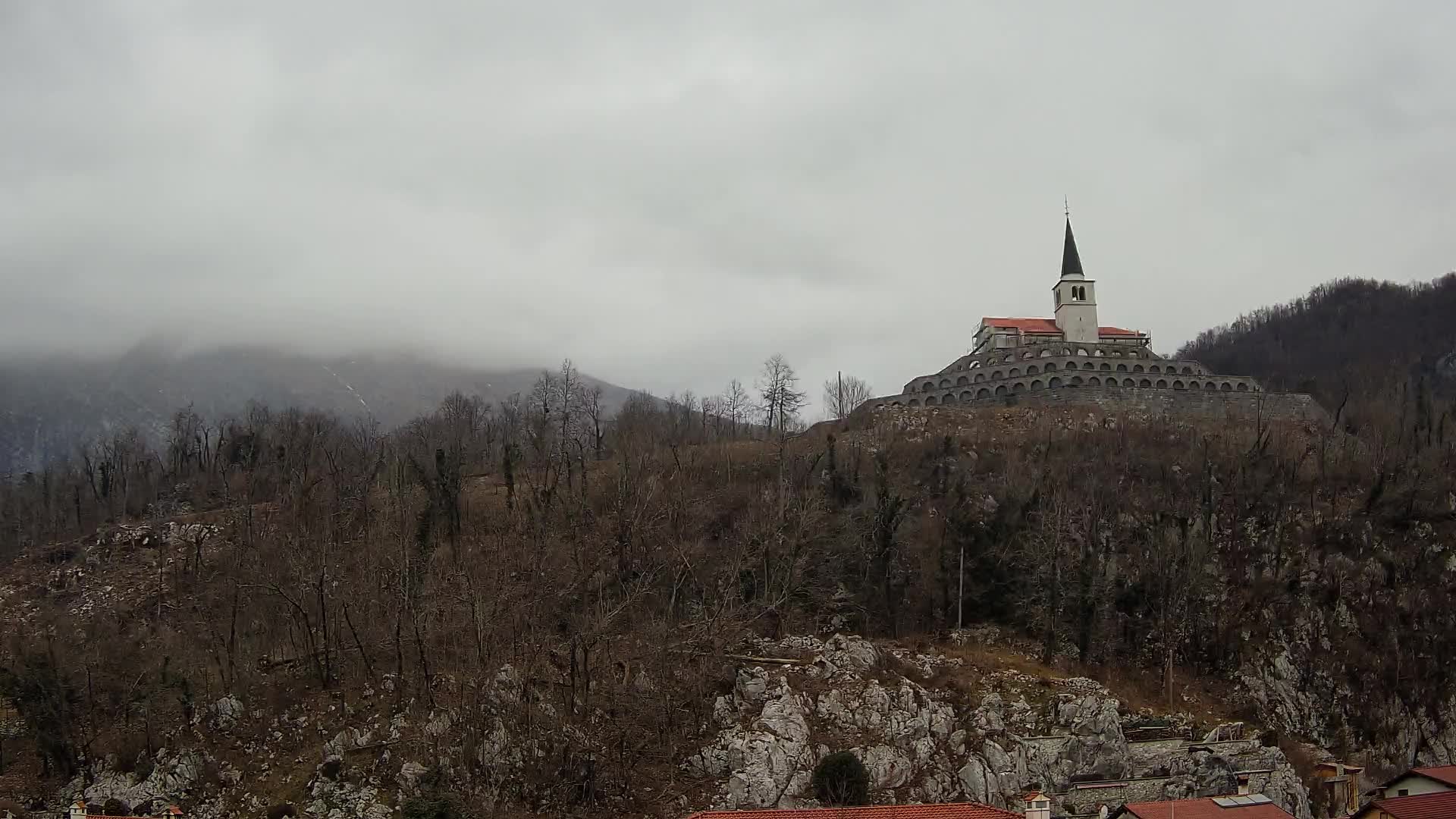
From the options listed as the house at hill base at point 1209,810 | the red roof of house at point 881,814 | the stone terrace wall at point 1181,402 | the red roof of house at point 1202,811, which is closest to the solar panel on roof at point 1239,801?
the house at hill base at point 1209,810

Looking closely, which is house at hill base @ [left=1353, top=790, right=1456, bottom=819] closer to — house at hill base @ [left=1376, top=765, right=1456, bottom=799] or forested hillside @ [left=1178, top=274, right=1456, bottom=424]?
house at hill base @ [left=1376, top=765, right=1456, bottom=799]

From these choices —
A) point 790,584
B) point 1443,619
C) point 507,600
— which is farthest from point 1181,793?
point 507,600

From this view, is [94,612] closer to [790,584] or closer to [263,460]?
[263,460]

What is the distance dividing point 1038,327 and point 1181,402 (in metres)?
16.3

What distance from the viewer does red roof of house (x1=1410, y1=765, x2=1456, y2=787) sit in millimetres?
32719

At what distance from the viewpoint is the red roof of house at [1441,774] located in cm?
3272

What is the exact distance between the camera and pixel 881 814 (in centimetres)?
2662

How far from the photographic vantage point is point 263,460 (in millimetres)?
68125

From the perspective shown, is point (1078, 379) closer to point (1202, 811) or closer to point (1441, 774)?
point (1441, 774)

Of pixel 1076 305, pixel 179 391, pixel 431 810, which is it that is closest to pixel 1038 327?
pixel 1076 305

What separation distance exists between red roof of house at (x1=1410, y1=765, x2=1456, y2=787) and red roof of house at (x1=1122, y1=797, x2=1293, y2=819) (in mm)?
8782

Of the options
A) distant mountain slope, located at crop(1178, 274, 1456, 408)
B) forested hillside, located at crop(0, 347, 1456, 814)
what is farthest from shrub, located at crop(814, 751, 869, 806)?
distant mountain slope, located at crop(1178, 274, 1456, 408)

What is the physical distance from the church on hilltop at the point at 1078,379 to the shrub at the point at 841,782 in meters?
38.6

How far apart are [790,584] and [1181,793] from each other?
55.6 ft
